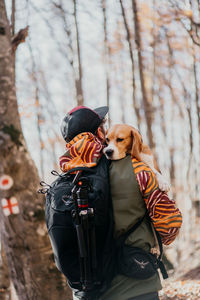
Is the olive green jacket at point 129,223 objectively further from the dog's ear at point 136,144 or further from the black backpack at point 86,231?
the dog's ear at point 136,144

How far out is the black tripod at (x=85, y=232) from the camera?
1977 mm

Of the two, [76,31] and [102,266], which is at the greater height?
[76,31]

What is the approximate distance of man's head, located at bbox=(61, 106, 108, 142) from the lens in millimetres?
2400

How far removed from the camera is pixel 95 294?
2078 mm

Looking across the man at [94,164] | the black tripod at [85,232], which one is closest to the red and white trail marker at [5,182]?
the man at [94,164]

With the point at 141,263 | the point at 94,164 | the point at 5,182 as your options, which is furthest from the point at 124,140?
the point at 5,182

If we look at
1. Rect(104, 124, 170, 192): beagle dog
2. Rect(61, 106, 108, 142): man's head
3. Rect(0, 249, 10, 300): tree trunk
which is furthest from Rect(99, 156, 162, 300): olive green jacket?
Rect(0, 249, 10, 300): tree trunk

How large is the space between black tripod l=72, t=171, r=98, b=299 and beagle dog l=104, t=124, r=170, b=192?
0.38 metres

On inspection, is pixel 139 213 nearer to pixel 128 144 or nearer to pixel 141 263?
pixel 141 263

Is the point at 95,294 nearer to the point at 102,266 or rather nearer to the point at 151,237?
the point at 102,266

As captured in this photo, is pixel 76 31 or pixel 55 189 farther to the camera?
pixel 76 31

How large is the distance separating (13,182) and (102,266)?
236 centimetres

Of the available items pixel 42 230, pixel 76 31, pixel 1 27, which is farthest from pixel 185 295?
pixel 76 31

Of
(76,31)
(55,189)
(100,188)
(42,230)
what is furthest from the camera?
(76,31)
